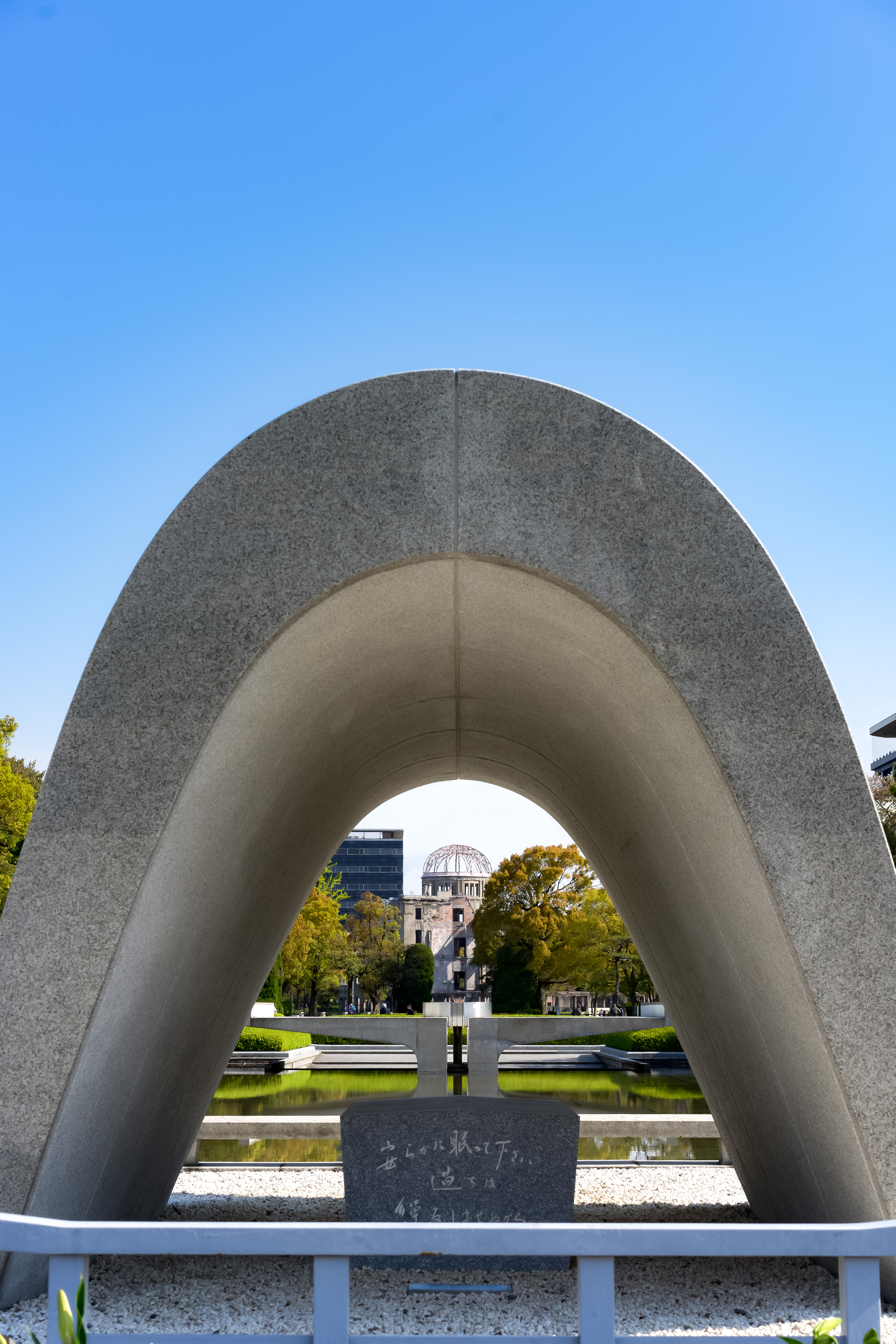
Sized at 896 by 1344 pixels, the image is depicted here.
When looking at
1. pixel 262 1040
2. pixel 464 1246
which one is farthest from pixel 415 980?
pixel 464 1246

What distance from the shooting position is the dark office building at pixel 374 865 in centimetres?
11938

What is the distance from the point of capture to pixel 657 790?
6117mm

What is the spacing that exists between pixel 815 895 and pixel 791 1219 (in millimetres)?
2813

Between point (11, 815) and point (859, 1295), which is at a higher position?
point (11, 815)

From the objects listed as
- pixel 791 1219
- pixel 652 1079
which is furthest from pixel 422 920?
pixel 791 1219

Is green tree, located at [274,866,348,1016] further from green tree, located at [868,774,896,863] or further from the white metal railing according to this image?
the white metal railing

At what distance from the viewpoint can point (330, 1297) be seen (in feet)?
12.1

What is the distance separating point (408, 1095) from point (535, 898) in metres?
20.5

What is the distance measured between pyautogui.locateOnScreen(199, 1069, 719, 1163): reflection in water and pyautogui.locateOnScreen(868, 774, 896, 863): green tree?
854 cm

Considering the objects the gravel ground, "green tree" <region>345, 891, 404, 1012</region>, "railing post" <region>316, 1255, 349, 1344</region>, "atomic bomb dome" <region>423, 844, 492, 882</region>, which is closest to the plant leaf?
"railing post" <region>316, 1255, 349, 1344</region>

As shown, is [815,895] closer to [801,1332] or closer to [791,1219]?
[801,1332]

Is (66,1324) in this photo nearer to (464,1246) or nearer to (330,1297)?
(330,1297)

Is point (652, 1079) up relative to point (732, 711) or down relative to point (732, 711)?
down

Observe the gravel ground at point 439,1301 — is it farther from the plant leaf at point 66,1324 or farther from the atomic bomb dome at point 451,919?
the atomic bomb dome at point 451,919
